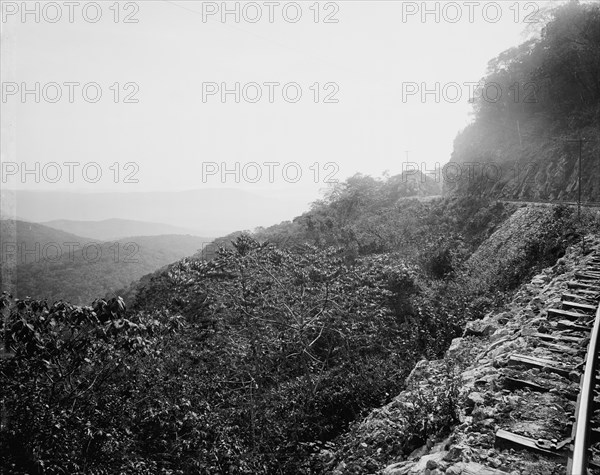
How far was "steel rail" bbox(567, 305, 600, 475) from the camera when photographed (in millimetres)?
2722

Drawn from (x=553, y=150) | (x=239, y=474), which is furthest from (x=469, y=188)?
(x=239, y=474)

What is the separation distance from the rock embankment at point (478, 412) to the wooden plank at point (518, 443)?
0.03 metres

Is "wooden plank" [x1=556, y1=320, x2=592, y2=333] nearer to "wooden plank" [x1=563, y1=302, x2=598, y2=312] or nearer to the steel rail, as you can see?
"wooden plank" [x1=563, y1=302, x2=598, y2=312]

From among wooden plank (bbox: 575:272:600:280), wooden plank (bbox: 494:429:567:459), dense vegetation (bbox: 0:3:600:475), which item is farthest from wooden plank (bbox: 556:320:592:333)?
wooden plank (bbox: 494:429:567:459)

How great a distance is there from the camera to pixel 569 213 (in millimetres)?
13477

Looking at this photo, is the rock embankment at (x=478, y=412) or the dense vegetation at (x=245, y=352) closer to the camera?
the rock embankment at (x=478, y=412)

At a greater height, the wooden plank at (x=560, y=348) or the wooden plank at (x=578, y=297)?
the wooden plank at (x=578, y=297)

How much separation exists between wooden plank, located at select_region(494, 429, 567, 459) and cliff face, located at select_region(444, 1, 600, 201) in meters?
18.4

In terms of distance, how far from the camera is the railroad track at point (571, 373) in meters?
3.06

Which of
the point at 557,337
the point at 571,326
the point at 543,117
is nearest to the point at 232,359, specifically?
the point at 557,337

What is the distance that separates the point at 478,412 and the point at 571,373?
1.18 meters

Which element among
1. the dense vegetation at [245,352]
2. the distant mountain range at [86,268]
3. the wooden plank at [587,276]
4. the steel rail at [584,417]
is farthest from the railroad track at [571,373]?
the distant mountain range at [86,268]

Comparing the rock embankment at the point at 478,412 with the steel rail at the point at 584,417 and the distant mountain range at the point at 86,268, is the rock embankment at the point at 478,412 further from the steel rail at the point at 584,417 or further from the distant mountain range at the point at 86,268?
the distant mountain range at the point at 86,268

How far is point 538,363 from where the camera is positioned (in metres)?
4.49
